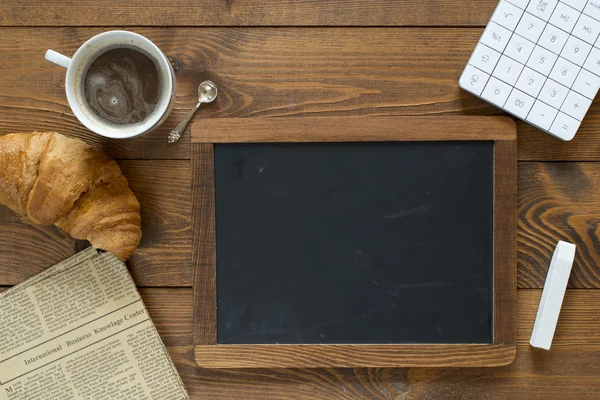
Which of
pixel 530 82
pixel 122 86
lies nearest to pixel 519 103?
pixel 530 82

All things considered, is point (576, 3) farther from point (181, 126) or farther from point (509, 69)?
point (181, 126)

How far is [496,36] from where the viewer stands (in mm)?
739

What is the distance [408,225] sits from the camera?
0.75m

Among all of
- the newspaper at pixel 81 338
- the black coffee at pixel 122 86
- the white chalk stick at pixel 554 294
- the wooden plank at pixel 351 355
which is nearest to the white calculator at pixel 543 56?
the white chalk stick at pixel 554 294

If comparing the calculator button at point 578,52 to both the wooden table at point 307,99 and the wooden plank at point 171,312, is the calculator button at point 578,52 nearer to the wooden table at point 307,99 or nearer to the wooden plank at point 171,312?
the wooden table at point 307,99

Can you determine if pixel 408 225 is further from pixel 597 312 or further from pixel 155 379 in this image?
pixel 155 379

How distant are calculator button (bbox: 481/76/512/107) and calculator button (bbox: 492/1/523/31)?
67mm

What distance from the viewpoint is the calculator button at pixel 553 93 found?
2.42ft

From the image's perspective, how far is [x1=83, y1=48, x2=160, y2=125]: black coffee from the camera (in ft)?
2.36

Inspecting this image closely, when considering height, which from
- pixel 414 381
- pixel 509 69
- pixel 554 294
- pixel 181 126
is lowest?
pixel 414 381

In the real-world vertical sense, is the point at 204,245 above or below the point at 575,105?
below

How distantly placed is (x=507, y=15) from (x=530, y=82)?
0.09 m

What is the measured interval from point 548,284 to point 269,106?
0.43 meters

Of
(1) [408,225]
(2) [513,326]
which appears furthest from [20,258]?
(2) [513,326]
